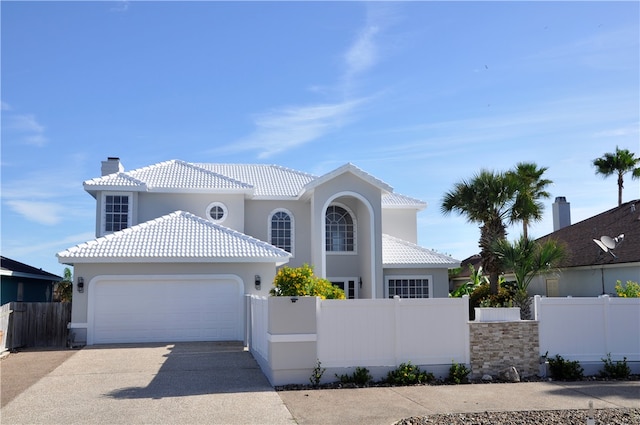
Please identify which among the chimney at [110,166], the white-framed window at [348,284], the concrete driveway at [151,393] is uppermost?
the chimney at [110,166]

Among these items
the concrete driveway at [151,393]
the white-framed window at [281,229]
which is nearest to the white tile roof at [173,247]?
the white-framed window at [281,229]

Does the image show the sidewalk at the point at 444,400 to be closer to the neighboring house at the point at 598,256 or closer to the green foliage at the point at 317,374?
the green foliage at the point at 317,374

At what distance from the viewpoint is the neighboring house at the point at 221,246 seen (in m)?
20.5

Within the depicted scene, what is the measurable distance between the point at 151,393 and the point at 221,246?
10.2 meters

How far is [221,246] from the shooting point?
2170 cm

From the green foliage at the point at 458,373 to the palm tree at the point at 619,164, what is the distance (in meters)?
27.8

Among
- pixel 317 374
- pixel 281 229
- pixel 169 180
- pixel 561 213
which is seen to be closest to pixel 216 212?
pixel 169 180

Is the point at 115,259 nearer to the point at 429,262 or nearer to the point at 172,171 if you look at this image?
the point at 172,171

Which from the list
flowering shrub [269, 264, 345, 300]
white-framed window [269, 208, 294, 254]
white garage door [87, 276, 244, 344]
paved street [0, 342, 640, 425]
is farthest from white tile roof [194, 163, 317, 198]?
flowering shrub [269, 264, 345, 300]

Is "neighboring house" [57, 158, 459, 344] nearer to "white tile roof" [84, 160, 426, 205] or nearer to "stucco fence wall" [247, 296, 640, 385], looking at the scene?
"white tile roof" [84, 160, 426, 205]

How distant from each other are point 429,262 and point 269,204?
7243mm

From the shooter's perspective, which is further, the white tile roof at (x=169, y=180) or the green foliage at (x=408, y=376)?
the white tile roof at (x=169, y=180)

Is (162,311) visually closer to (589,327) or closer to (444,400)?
(444,400)

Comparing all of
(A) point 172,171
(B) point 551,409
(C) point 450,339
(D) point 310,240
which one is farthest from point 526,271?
(A) point 172,171
